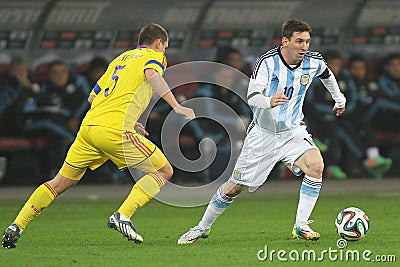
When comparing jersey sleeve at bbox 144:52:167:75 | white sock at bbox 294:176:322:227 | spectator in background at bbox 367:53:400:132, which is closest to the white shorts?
white sock at bbox 294:176:322:227

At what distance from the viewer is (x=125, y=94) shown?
35.4 ft

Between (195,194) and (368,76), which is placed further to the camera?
(368,76)

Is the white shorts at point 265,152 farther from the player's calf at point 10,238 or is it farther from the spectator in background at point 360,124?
the spectator in background at point 360,124

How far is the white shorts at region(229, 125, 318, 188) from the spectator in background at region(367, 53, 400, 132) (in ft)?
32.6

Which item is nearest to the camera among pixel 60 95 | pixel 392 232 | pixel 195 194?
pixel 392 232

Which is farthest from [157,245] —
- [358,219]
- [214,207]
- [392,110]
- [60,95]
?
[392,110]

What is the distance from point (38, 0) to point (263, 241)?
364 inches

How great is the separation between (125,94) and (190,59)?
9365mm

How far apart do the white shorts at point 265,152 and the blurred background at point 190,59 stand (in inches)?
312

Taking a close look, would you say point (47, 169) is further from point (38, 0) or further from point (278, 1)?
point (278, 1)

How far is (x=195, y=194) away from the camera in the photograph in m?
17.9

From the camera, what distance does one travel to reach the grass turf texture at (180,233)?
9.44 m

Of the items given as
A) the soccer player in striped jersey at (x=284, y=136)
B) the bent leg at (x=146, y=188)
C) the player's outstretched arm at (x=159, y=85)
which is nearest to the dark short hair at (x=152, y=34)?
the player's outstretched arm at (x=159, y=85)

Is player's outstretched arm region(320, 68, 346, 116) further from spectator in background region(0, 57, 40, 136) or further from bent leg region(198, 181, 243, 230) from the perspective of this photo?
spectator in background region(0, 57, 40, 136)
